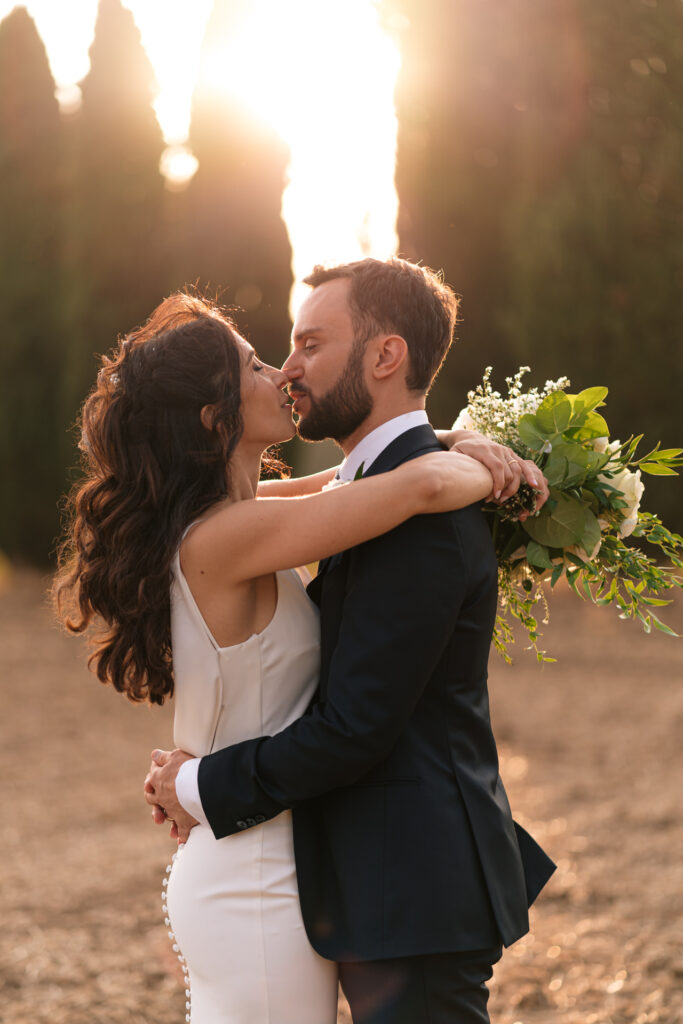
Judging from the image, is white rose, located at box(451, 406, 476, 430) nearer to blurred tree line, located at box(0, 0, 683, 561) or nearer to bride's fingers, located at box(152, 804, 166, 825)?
bride's fingers, located at box(152, 804, 166, 825)

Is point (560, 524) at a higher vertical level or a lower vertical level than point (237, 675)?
higher

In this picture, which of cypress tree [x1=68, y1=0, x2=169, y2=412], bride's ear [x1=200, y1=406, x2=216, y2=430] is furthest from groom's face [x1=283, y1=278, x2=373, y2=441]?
cypress tree [x1=68, y1=0, x2=169, y2=412]

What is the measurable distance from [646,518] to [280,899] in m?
1.38

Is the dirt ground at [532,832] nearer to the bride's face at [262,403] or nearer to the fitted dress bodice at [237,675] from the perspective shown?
the fitted dress bodice at [237,675]

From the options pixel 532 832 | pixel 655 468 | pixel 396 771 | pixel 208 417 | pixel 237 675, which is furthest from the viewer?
pixel 532 832

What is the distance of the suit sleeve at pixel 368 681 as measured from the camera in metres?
2.22

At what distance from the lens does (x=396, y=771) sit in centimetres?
232

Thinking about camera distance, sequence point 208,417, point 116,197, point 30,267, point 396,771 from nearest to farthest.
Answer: point 396,771 → point 208,417 → point 116,197 → point 30,267

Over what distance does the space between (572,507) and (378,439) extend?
0.53m

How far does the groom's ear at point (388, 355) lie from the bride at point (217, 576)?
274 millimetres

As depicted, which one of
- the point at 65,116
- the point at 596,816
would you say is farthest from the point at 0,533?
the point at 596,816

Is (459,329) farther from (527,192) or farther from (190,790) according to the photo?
(190,790)

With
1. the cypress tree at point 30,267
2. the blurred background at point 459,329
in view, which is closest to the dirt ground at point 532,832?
the blurred background at point 459,329

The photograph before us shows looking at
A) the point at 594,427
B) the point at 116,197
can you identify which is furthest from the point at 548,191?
the point at 594,427
